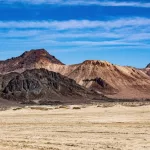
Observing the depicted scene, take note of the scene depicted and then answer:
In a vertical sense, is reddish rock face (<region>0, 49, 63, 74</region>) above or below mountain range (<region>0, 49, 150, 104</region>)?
above

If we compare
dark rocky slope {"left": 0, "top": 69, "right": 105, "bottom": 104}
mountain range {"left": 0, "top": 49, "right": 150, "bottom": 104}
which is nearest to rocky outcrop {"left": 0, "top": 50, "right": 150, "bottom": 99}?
mountain range {"left": 0, "top": 49, "right": 150, "bottom": 104}

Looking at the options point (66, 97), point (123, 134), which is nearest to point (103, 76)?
point (66, 97)

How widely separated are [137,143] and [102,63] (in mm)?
135109

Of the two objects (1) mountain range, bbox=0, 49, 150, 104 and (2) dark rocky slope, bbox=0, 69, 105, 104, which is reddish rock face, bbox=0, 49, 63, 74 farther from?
(2) dark rocky slope, bbox=0, 69, 105, 104

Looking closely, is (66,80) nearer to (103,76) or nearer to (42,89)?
(42,89)

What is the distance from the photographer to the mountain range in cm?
10181

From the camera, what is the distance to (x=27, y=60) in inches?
6752

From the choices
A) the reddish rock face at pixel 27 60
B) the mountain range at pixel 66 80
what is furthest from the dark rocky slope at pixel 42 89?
the reddish rock face at pixel 27 60

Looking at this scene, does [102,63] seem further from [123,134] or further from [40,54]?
[123,134]

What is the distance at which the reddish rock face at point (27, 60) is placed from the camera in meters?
167

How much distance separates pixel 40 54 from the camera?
176 meters

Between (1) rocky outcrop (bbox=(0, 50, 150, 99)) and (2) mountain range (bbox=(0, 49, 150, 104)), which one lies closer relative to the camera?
(2) mountain range (bbox=(0, 49, 150, 104))

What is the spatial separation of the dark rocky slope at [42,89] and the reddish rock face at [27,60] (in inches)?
1989

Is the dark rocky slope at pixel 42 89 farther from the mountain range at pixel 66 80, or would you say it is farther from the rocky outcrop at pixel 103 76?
the rocky outcrop at pixel 103 76
